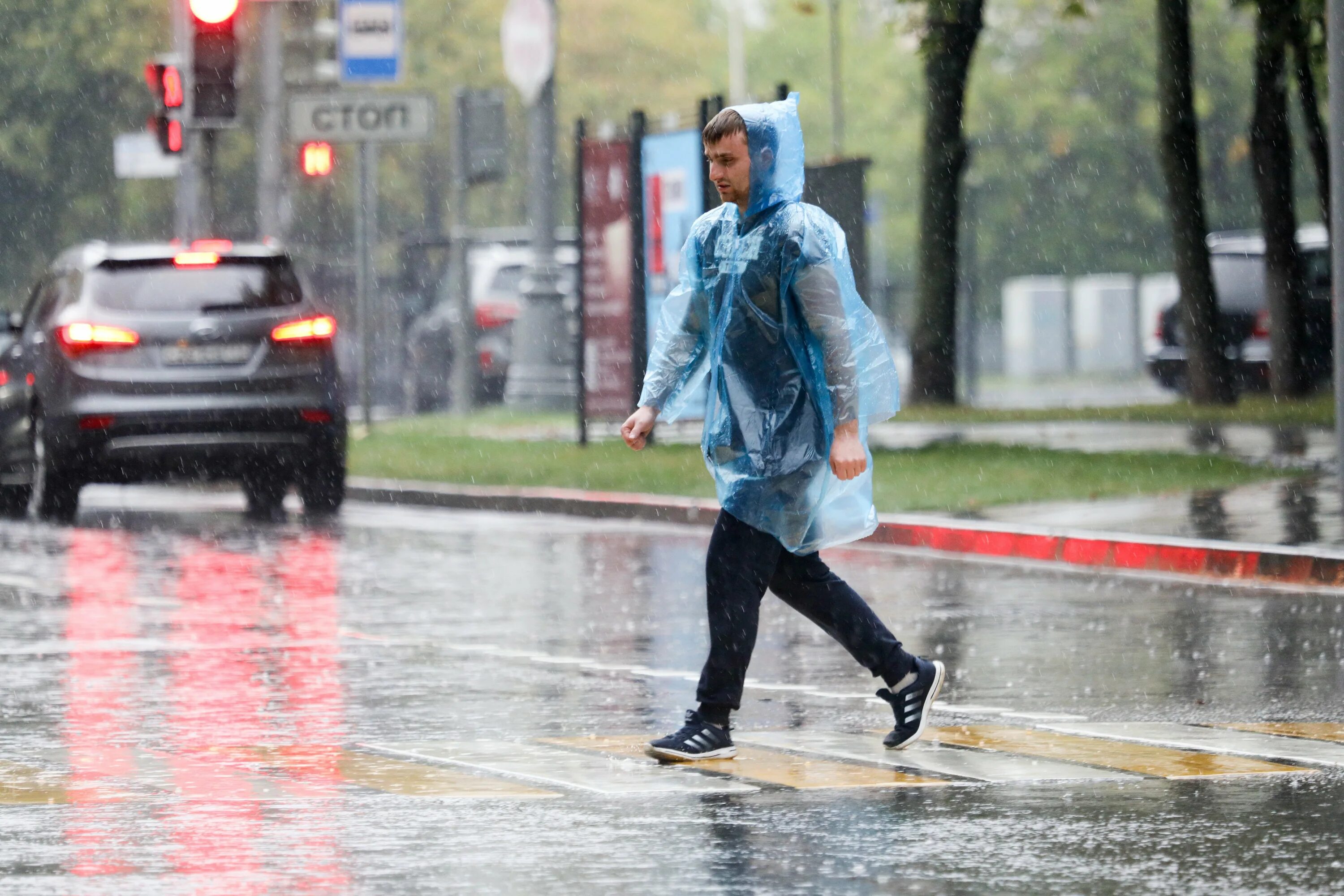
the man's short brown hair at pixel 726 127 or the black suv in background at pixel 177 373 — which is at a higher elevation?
the man's short brown hair at pixel 726 127

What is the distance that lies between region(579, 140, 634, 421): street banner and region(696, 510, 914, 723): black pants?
1387cm

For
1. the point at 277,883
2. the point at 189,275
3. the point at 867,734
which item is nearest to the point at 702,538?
the point at 189,275

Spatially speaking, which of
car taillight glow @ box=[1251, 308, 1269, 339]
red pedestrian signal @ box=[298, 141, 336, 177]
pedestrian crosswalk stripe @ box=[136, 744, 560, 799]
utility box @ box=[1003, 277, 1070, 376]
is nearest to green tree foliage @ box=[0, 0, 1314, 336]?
utility box @ box=[1003, 277, 1070, 376]

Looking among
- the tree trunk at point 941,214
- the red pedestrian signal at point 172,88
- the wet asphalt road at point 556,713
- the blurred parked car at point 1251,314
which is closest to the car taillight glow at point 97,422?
the wet asphalt road at point 556,713

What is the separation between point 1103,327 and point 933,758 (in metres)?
43.6

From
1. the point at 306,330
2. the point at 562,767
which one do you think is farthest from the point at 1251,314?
the point at 562,767

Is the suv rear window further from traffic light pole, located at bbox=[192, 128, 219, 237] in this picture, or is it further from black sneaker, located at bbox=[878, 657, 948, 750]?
black sneaker, located at bbox=[878, 657, 948, 750]

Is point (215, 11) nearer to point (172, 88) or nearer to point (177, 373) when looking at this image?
point (172, 88)

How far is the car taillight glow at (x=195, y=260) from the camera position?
668 inches

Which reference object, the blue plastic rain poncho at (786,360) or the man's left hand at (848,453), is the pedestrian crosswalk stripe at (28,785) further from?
the man's left hand at (848,453)

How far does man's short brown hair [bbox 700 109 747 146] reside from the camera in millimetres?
7301

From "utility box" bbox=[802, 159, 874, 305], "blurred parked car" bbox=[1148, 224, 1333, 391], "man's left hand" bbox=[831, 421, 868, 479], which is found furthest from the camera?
"blurred parked car" bbox=[1148, 224, 1333, 391]

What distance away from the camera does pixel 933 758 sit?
726 cm

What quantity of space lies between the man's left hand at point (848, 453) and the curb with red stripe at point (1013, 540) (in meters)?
5.41
